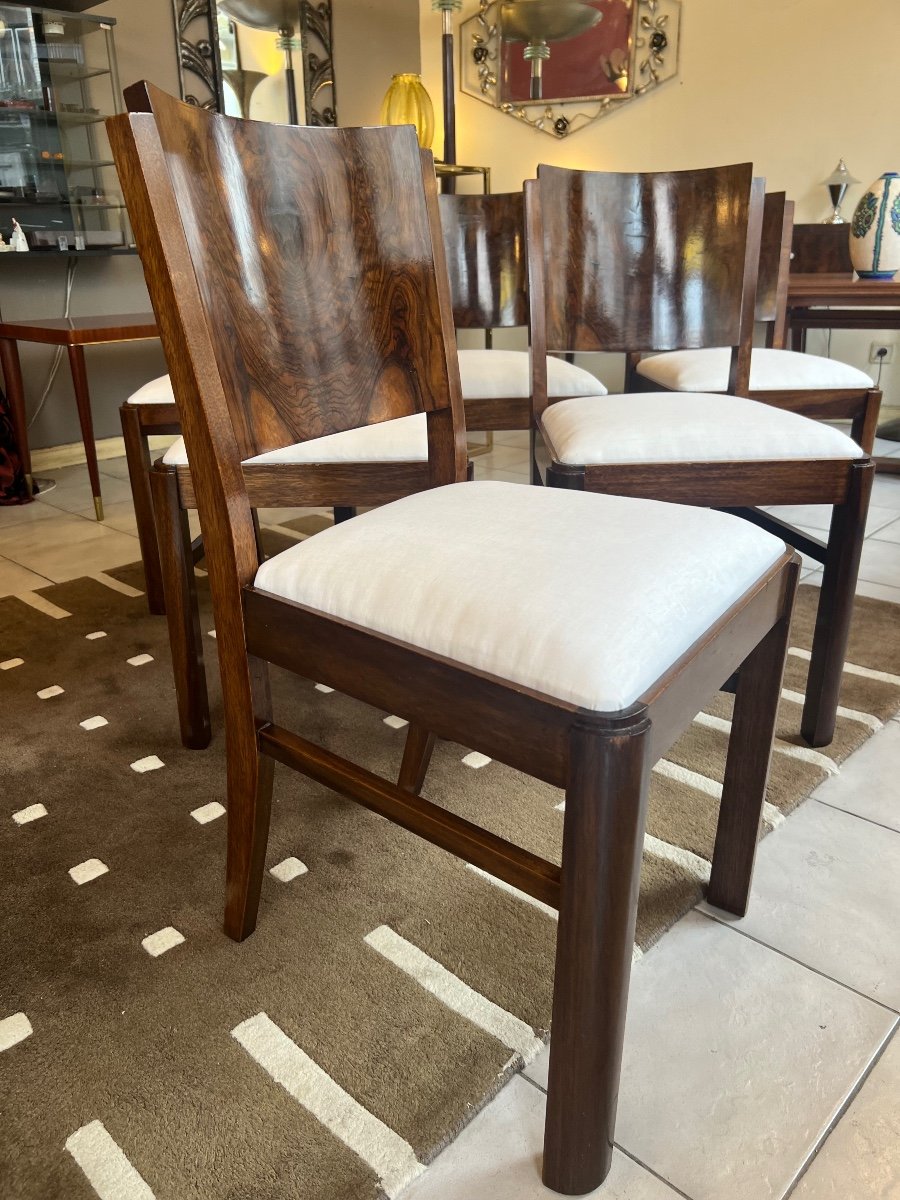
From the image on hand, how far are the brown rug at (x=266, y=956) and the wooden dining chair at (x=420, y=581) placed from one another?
0.10 m

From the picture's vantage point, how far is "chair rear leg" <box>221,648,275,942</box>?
889 mm

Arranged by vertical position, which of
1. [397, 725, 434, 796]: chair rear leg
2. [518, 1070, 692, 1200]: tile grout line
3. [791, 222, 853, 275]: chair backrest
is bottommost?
[518, 1070, 692, 1200]: tile grout line

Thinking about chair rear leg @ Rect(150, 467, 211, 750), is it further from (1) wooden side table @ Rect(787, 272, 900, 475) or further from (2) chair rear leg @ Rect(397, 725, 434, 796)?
(1) wooden side table @ Rect(787, 272, 900, 475)

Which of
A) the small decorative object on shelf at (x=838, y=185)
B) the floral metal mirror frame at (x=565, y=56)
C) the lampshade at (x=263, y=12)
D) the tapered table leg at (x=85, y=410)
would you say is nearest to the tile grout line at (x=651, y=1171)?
the tapered table leg at (x=85, y=410)

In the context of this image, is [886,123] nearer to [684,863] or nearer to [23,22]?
[23,22]

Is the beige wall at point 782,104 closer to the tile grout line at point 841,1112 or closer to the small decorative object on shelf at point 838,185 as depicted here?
the small decorative object on shelf at point 838,185

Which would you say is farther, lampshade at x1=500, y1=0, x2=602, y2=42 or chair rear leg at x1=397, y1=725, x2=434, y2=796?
lampshade at x1=500, y1=0, x2=602, y2=42

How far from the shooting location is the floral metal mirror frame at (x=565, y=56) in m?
3.94

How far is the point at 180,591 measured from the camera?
1.32 metres

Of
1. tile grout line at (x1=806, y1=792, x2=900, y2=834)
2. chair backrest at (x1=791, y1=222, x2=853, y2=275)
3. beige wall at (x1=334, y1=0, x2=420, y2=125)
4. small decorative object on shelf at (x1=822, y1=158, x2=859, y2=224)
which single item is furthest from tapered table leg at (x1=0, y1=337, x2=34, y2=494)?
small decorative object on shelf at (x1=822, y1=158, x2=859, y2=224)

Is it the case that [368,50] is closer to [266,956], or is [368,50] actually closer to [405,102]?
[405,102]

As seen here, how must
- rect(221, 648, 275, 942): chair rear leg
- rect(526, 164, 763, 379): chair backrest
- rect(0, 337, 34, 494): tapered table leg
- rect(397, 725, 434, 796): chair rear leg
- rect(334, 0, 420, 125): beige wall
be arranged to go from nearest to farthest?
rect(221, 648, 275, 942): chair rear leg → rect(397, 725, 434, 796): chair rear leg → rect(526, 164, 763, 379): chair backrest → rect(0, 337, 34, 494): tapered table leg → rect(334, 0, 420, 125): beige wall

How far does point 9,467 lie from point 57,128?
3.85 feet

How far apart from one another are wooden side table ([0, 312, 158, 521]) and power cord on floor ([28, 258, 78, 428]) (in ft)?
1.21
